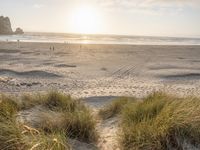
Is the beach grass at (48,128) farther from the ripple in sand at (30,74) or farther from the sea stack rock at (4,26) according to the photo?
the sea stack rock at (4,26)

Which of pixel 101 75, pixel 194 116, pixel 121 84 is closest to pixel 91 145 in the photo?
pixel 194 116

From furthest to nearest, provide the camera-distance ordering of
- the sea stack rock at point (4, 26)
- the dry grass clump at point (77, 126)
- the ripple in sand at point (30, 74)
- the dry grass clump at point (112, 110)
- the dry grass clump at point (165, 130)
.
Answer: the sea stack rock at point (4, 26), the ripple in sand at point (30, 74), the dry grass clump at point (112, 110), the dry grass clump at point (77, 126), the dry grass clump at point (165, 130)

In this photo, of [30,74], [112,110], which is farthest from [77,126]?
[30,74]

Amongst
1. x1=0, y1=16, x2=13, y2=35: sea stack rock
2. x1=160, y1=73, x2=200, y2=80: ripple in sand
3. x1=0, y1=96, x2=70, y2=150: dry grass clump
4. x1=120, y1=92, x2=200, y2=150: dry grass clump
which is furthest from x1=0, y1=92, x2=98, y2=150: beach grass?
x1=0, y1=16, x2=13, y2=35: sea stack rock

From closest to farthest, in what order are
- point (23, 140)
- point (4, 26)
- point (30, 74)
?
point (23, 140) → point (30, 74) → point (4, 26)

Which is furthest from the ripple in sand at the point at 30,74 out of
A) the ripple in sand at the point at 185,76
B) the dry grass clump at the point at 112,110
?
the dry grass clump at the point at 112,110

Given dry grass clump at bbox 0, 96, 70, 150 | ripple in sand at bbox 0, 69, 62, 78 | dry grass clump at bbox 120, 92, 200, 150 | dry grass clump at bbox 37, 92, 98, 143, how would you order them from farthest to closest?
1. ripple in sand at bbox 0, 69, 62, 78
2. dry grass clump at bbox 37, 92, 98, 143
3. dry grass clump at bbox 120, 92, 200, 150
4. dry grass clump at bbox 0, 96, 70, 150

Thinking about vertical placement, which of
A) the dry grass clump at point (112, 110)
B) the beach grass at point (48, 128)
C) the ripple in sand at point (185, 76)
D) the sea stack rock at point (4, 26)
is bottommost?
the ripple in sand at point (185, 76)

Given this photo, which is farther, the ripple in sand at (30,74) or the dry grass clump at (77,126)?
the ripple in sand at (30,74)

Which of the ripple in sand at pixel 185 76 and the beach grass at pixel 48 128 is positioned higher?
the beach grass at pixel 48 128

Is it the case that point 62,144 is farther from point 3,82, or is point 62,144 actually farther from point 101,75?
point 101,75

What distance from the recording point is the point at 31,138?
4590 mm

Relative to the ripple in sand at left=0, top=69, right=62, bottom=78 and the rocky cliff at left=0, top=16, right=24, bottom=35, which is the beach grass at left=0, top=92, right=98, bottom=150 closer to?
the ripple in sand at left=0, top=69, right=62, bottom=78

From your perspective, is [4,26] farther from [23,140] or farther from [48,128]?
[23,140]
